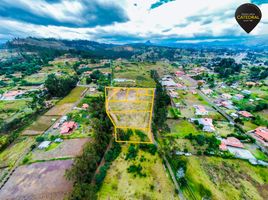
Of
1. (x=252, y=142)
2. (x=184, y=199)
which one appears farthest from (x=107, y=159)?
(x=252, y=142)

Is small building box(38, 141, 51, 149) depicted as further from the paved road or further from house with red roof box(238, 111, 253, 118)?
house with red roof box(238, 111, 253, 118)

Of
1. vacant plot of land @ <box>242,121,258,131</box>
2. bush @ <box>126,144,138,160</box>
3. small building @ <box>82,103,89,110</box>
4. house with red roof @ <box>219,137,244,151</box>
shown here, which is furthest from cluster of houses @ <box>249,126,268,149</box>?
A: small building @ <box>82,103,89,110</box>

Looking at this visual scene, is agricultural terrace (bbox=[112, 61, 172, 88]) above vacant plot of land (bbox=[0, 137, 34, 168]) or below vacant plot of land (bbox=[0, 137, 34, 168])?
above

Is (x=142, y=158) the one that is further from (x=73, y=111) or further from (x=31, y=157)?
(x=73, y=111)

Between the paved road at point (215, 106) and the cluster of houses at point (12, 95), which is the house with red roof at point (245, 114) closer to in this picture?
the paved road at point (215, 106)

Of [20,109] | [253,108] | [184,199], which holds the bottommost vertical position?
[20,109]

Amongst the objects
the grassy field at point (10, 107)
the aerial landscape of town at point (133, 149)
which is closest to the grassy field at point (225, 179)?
the aerial landscape of town at point (133, 149)
